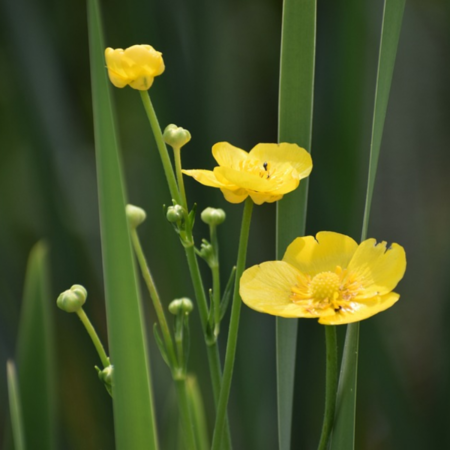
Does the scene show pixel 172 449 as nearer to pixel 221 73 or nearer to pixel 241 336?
pixel 241 336

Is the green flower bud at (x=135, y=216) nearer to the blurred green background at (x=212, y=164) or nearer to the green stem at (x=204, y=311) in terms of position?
the green stem at (x=204, y=311)

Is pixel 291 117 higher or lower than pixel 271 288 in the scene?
higher

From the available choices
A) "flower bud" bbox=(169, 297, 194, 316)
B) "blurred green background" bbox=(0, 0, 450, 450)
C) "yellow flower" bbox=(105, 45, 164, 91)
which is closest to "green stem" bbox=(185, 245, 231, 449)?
"flower bud" bbox=(169, 297, 194, 316)

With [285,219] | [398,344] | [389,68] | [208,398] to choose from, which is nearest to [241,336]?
[208,398]

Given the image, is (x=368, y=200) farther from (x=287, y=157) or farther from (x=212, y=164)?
(x=212, y=164)

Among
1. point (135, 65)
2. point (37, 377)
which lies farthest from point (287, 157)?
point (37, 377)

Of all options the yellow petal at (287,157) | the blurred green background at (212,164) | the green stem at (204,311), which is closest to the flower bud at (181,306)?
the green stem at (204,311)
